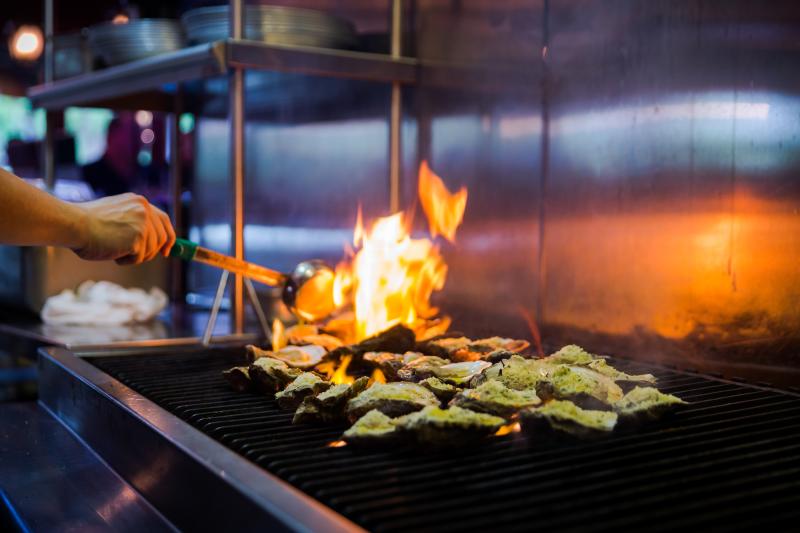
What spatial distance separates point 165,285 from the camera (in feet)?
12.6

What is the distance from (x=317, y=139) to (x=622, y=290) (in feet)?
5.47

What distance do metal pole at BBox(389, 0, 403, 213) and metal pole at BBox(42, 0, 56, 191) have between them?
65.6 inches

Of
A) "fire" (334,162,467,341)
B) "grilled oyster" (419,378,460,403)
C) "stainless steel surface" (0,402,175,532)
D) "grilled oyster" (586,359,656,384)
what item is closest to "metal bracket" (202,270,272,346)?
"fire" (334,162,467,341)

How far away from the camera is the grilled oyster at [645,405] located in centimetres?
165

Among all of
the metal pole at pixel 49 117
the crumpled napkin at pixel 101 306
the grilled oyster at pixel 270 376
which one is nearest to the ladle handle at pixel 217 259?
the grilled oyster at pixel 270 376

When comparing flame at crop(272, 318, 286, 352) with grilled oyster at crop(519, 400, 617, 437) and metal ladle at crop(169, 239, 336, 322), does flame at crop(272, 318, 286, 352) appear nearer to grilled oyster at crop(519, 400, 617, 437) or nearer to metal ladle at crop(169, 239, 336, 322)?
metal ladle at crop(169, 239, 336, 322)

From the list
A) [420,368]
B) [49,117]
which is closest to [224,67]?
[420,368]

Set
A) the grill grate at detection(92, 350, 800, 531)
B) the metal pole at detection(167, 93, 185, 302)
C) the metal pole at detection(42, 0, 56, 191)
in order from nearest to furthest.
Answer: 1. the grill grate at detection(92, 350, 800, 531)
2. the metal pole at detection(42, 0, 56, 191)
3. the metal pole at detection(167, 93, 185, 302)

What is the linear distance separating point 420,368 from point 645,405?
0.60 metres

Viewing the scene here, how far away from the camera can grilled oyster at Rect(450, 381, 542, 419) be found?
1.67 m

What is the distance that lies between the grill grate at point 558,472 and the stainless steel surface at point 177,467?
2.2 inches

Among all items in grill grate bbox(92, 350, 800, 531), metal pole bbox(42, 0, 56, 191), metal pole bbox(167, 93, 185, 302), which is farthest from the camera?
metal pole bbox(167, 93, 185, 302)

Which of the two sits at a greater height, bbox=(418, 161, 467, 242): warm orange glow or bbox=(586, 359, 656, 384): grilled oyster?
bbox=(418, 161, 467, 242): warm orange glow

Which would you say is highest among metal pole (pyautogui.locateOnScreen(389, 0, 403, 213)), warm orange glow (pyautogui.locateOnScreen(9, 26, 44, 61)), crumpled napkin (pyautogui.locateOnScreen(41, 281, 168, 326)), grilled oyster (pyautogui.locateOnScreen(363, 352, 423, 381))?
warm orange glow (pyautogui.locateOnScreen(9, 26, 44, 61))
